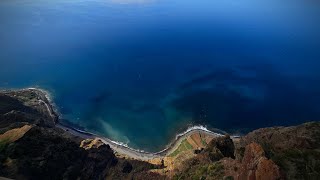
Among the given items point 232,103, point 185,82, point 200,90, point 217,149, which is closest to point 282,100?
point 232,103

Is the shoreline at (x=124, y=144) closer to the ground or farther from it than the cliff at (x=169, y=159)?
closer to the ground

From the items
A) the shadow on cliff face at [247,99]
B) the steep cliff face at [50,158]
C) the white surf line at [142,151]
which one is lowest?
the white surf line at [142,151]

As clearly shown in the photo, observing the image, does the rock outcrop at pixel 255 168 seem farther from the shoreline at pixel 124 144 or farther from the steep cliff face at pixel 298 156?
the shoreline at pixel 124 144

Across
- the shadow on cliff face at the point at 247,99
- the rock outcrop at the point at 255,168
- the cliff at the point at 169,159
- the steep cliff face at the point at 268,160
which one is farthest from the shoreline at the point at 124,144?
the rock outcrop at the point at 255,168

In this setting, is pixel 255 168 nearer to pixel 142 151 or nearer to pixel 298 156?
pixel 298 156

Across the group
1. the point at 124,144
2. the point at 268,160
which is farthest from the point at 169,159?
the point at 268,160

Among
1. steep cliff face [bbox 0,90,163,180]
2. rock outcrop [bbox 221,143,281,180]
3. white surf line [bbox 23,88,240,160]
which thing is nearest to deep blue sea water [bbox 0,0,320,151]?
white surf line [bbox 23,88,240,160]

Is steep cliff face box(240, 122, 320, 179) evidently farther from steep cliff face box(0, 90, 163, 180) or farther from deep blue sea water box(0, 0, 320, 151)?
deep blue sea water box(0, 0, 320, 151)

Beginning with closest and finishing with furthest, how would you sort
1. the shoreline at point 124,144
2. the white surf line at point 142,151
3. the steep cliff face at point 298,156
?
1. the steep cliff face at point 298,156
2. the white surf line at point 142,151
3. the shoreline at point 124,144
